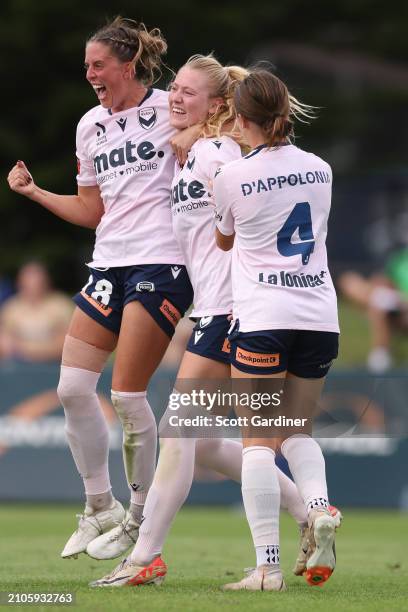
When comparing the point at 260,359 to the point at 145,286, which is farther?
the point at 145,286

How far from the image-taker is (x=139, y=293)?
259 inches

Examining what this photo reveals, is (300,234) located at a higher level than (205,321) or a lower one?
higher

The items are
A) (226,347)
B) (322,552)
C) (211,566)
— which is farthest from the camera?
(211,566)

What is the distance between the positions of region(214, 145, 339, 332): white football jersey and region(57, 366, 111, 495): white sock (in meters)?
1.15

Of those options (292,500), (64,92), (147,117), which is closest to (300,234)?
(147,117)

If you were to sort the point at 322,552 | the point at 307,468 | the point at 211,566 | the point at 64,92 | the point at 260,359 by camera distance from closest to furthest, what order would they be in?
1. the point at 322,552
2. the point at 260,359
3. the point at 307,468
4. the point at 211,566
5. the point at 64,92

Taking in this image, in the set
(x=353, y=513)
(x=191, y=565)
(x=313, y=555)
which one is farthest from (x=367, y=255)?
(x=313, y=555)

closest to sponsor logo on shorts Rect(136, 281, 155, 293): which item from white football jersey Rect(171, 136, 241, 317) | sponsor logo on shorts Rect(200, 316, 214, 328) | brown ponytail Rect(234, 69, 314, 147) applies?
white football jersey Rect(171, 136, 241, 317)

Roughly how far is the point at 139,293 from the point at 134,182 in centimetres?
57

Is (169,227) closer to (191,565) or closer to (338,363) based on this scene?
(191,565)

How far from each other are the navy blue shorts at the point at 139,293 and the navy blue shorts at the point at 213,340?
352mm

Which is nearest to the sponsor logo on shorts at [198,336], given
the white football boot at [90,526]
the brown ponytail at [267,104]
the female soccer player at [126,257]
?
the female soccer player at [126,257]

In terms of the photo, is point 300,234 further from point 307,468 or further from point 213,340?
point 307,468

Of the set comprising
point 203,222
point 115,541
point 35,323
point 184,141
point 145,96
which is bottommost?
point 115,541
